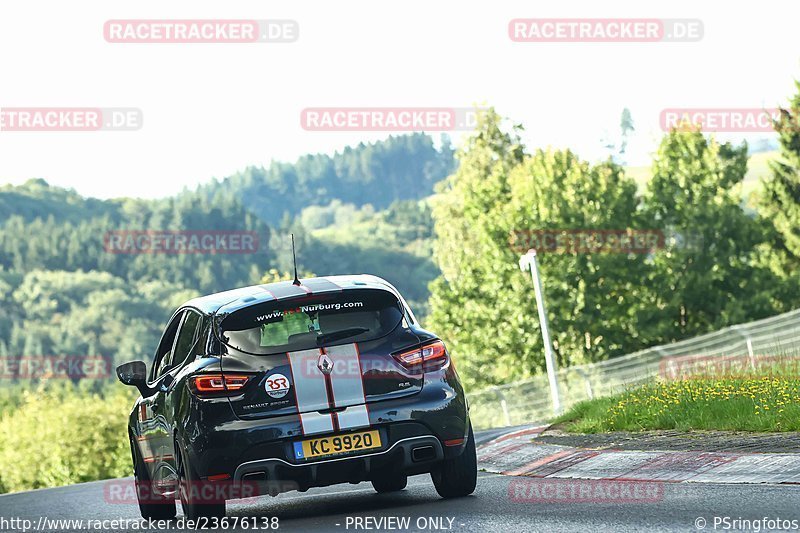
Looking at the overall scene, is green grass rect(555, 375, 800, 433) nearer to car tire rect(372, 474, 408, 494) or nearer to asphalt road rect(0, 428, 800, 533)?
asphalt road rect(0, 428, 800, 533)

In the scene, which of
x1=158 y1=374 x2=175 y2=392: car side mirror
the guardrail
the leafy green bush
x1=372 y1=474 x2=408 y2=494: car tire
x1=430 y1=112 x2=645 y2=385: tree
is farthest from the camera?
the leafy green bush

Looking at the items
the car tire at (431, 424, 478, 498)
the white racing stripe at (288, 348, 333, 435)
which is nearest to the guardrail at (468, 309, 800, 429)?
the car tire at (431, 424, 478, 498)

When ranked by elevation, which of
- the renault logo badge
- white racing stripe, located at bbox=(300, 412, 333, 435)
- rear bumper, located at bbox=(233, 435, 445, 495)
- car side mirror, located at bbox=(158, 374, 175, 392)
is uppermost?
car side mirror, located at bbox=(158, 374, 175, 392)

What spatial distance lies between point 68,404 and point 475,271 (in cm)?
4776

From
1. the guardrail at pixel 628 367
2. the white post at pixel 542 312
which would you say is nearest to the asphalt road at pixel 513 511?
the white post at pixel 542 312

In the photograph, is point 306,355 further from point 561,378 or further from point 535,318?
point 535,318

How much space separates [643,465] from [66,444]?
9081 centimetres

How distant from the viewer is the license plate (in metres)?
9.48

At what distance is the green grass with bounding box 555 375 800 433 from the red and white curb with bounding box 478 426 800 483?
2.96 feet

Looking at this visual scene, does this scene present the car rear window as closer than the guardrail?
Yes

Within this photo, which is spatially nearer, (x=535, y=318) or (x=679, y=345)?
(x=679, y=345)

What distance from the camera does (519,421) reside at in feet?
158

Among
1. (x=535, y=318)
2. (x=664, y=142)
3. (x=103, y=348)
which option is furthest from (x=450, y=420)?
(x=103, y=348)

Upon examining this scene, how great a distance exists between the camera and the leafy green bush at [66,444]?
93.4m
